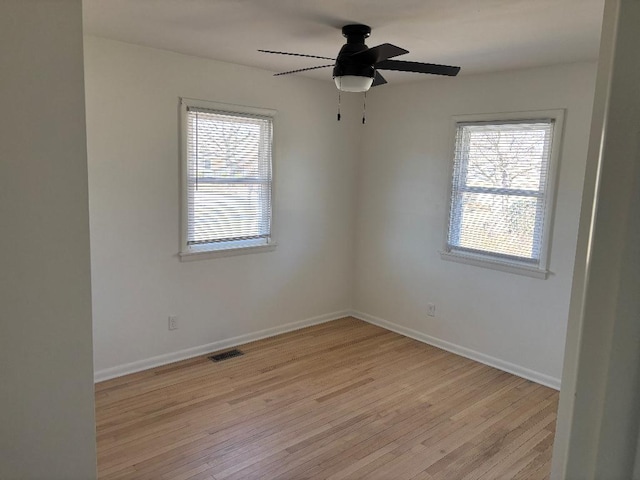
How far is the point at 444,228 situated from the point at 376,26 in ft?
7.21

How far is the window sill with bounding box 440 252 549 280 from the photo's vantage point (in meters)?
3.86

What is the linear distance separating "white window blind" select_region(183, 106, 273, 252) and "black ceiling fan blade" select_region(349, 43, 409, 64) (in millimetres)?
1712

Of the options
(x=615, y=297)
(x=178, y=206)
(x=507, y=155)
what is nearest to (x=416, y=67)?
(x=507, y=155)

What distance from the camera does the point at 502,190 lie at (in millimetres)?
4016

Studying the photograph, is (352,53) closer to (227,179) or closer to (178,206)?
(227,179)

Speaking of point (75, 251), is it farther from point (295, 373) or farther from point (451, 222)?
point (451, 222)

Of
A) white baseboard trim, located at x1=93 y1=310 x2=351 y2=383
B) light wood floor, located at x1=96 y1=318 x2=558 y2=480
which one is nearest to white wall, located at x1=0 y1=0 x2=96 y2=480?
light wood floor, located at x1=96 y1=318 x2=558 y2=480

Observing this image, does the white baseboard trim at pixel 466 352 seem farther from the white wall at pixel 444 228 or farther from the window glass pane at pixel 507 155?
the window glass pane at pixel 507 155

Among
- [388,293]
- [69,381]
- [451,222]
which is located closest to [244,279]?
[388,293]

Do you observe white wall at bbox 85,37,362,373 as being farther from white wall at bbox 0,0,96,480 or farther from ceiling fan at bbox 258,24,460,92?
white wall at bbox 0,0,96,480

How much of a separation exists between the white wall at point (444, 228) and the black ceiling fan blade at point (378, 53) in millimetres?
1799

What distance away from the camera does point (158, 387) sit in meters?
3.59

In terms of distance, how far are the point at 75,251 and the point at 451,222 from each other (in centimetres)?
359

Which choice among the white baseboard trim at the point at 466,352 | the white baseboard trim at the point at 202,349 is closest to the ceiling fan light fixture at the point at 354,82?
the white baseboard trim at the point at 202,349
